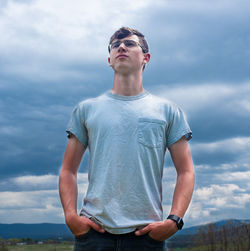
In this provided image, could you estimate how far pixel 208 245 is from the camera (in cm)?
970

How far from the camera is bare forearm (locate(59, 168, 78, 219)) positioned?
3.80m

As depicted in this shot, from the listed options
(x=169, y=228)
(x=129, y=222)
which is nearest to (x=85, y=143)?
(x=129, y=222)

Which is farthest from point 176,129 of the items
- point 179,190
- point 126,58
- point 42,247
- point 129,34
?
point 42,247

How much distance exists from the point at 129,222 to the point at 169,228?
14.6 inches

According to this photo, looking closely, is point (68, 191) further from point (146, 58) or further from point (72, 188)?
point (146, 58)

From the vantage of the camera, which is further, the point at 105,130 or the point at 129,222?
the point at 105,130

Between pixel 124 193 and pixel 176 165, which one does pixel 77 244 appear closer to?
pixel 124 193

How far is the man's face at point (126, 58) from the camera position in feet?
13.6

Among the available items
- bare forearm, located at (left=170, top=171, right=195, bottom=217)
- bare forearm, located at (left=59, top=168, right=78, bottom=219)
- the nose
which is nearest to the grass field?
bare forearm, located at (left=59, top=168, right=78, bottom=219)

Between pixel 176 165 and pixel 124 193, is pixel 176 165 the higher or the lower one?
the higher one

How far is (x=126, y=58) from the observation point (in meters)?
4.16

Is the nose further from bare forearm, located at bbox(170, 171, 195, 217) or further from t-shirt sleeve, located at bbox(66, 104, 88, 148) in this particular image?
bare forearm, located at bbox(170, 171, 195, 217)

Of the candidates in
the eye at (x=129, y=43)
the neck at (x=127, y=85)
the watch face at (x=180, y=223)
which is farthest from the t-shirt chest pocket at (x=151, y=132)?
the eye at (x=129, y=43)

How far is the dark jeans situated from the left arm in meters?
0.07
